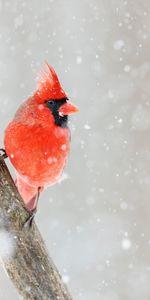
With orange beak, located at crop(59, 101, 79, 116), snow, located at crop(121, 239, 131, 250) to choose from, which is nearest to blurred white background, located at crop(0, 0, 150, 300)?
snow, located at crop(121, 239, 131, 250)

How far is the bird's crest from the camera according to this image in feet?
7.87

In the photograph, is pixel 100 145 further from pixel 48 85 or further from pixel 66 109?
pixel 48 85

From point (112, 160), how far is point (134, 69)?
974mm

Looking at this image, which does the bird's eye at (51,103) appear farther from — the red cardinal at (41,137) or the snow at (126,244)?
the snow at (126,244)

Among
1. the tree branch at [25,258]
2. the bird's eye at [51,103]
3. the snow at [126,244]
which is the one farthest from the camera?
the snow at [126,244]

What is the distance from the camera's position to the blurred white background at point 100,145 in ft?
20.5

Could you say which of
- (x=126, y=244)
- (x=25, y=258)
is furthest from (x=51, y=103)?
(x=126, y=244)

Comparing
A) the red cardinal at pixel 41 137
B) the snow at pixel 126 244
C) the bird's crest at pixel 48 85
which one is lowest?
the snow at pixel 126 244

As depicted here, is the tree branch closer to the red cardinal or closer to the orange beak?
the red cardinal

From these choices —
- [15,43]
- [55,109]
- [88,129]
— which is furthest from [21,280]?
[15,43]

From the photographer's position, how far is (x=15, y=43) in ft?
23.3

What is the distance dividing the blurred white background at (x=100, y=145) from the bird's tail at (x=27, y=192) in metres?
3.47

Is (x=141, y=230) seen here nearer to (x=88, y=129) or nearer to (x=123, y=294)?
(x=123, y=294)

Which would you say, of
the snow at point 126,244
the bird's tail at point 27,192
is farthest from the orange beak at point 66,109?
the snow at point 126,244
